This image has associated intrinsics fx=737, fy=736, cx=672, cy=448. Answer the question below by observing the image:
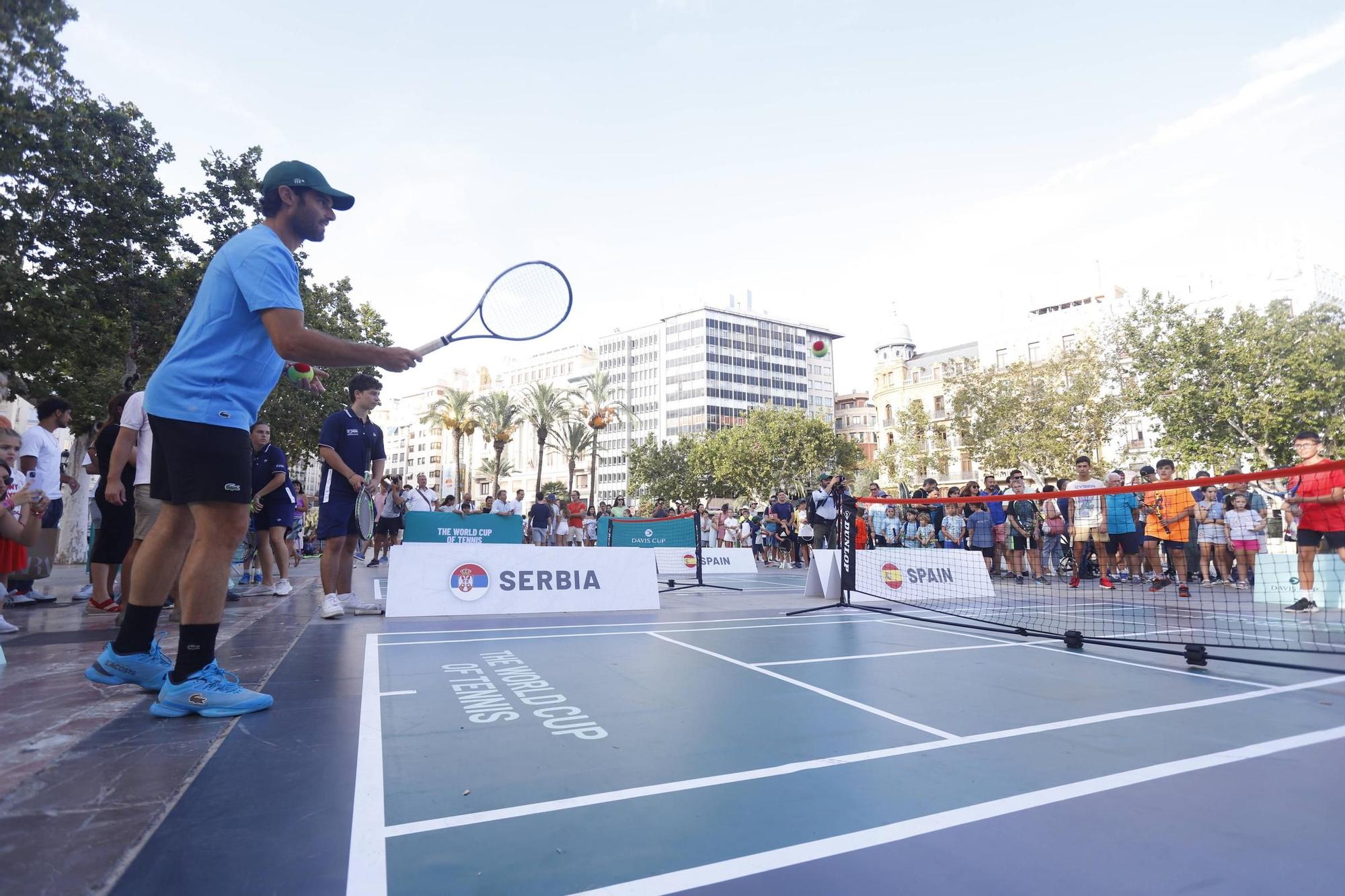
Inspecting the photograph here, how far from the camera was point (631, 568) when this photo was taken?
28.2 feet

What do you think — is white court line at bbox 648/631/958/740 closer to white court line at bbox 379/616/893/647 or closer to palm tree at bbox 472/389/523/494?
white court line at bbox 379/616/893/647

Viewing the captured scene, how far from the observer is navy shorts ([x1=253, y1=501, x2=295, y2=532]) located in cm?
869

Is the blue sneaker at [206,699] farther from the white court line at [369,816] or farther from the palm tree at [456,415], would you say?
the palm tree at [456,415]

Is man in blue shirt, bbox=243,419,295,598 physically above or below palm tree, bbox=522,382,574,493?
below

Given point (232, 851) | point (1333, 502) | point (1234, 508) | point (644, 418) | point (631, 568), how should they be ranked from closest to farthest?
1. point (232, 851)
2. point (1333, 502)
3. point (631, 568)
4. point (1234, 508)
5. point (644, 418)

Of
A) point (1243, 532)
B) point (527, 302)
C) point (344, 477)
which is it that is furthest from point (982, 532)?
point (344, 477)

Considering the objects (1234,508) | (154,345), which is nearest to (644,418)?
(154,345)

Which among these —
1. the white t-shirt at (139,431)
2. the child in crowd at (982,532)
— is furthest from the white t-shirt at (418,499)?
the child in crowd at (982,532)

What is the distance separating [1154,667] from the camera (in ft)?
16.0

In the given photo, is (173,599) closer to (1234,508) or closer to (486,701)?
(486,701)

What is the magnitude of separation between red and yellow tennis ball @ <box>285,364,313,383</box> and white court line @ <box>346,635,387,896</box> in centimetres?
330

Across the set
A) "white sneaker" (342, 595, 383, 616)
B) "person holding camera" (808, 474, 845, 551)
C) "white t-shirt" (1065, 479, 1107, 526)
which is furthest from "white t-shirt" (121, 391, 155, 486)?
"white t-shirt" (1065, 479, 1107, 526)

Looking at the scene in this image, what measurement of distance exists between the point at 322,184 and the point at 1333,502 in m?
9.37

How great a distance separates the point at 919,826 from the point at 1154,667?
12.2 ft
